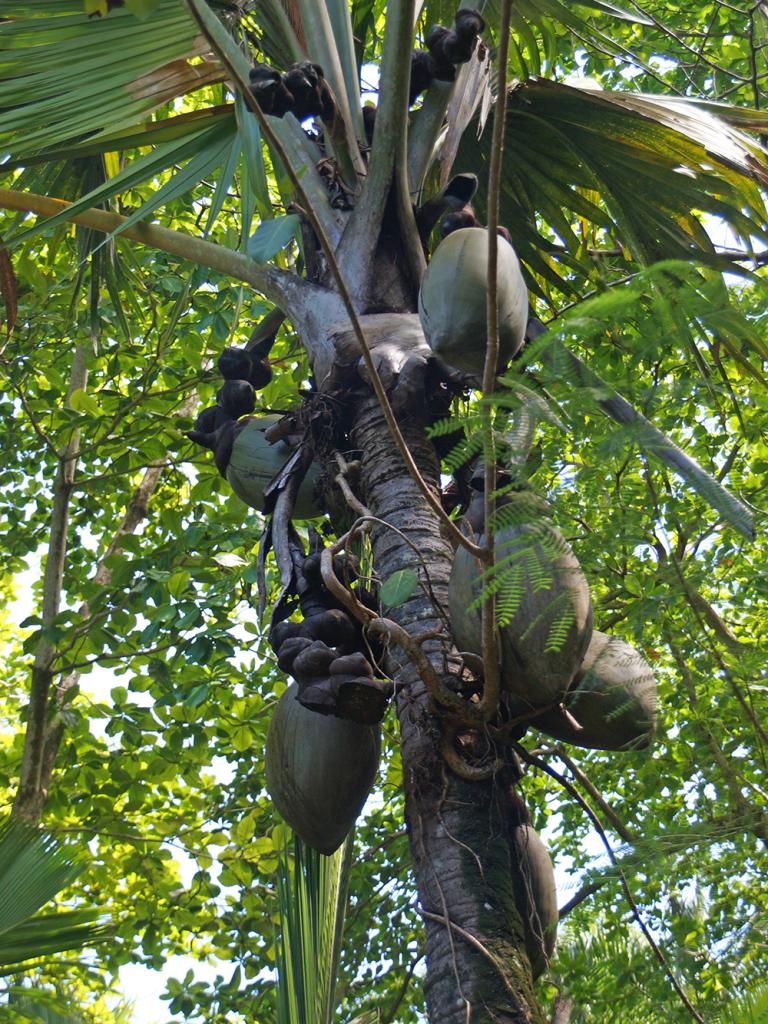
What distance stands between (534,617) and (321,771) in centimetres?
54

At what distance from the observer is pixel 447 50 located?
2.27m

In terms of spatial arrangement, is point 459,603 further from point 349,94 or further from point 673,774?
point 673,774

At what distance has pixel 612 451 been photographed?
1.41 meters

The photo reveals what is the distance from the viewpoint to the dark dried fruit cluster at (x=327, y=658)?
5.77 ft

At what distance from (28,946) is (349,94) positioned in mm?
1965

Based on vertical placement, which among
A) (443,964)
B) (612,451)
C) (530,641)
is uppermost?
(612,451)

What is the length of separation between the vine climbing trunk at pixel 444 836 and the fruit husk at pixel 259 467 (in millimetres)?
329

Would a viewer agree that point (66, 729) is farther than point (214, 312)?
Yes

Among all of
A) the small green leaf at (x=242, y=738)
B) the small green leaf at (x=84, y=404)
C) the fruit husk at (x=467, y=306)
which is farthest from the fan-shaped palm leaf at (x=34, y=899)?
the small green leaf at (x=84, y=404)

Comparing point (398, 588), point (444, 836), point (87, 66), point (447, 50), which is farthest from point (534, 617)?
point (87, 66)

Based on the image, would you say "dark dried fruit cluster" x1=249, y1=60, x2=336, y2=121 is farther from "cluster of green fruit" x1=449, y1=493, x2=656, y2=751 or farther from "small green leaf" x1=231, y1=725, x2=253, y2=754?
"small green leaf" x1=231, y1=725, x2=253, y2=754

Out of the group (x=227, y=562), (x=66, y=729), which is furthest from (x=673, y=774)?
(x=66, y=729)

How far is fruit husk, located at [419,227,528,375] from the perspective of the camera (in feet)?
5.86

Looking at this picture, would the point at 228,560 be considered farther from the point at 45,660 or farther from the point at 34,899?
the point at 34,899
